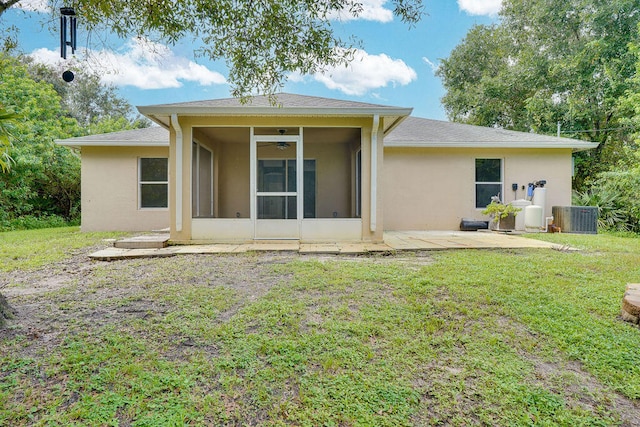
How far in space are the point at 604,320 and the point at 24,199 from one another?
1641 cm

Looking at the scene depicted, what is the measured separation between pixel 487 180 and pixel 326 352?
922 cm

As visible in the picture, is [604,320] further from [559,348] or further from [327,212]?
[327,212]

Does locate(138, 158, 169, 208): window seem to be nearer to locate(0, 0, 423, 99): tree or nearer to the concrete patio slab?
the concrete patio slab

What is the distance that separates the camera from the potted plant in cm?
909

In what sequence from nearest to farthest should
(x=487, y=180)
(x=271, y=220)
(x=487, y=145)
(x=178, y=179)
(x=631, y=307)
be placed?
(x=631, y=307) < (x=178, y=179) < (x=271, y=220) < (x=487, y=145) < (x=487, y=180)

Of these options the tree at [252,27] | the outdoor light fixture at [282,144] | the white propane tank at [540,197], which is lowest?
the white propane tank at [540,197]

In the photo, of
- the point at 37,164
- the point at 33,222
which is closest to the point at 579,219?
the point at 37,164

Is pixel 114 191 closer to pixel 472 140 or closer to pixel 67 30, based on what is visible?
pixel 67 30

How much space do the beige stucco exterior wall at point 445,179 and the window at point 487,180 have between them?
17cm

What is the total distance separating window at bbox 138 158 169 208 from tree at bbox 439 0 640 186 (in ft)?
45.8

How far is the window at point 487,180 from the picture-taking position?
10.0 metres

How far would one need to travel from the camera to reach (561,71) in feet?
46.6

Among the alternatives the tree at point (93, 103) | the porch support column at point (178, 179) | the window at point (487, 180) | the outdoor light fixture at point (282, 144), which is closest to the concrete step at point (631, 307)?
the outdoor light fixture at point (282, 144)

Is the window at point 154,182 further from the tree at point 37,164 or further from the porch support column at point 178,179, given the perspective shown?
the tree at point 37,164
